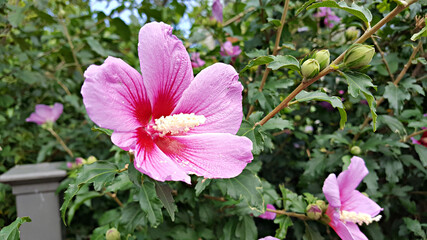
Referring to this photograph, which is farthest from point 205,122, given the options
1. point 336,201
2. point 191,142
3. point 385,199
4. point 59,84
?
point 59,84

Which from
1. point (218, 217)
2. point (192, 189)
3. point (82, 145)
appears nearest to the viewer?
point (192, 189)

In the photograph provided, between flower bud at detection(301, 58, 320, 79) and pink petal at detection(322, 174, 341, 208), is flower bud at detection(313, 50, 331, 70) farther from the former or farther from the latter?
pink petal at detection(322, 174, 341, 208)

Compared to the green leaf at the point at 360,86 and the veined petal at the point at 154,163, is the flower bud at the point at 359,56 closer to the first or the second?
the green leaf at the point at 360,86

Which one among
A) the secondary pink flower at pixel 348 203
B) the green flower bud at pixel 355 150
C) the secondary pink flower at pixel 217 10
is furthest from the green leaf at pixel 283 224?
the secondary pink flower at pixel 217 10

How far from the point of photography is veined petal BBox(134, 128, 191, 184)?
543mm

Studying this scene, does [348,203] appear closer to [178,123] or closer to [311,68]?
[311,68]

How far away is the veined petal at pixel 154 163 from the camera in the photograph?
543 mm

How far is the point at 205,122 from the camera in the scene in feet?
2.29

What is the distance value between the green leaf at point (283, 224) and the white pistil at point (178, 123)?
517mm

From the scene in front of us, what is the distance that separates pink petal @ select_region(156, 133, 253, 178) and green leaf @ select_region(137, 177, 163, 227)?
0.42ft

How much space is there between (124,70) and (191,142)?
8.4 inches

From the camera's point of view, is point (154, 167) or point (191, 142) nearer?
point (154, 167)

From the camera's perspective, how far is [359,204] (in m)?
0.96

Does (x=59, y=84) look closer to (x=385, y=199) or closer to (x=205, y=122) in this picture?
(x=205, y=122)
